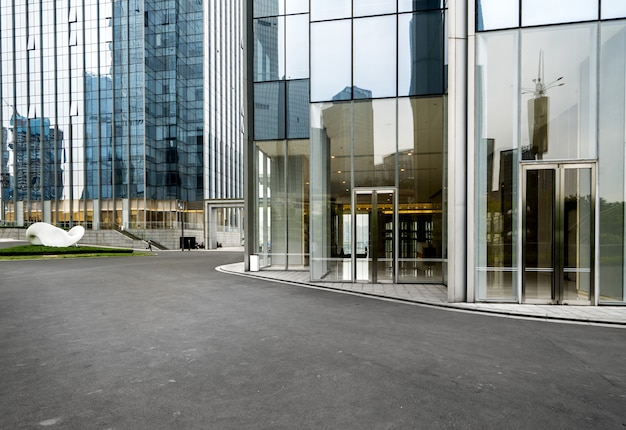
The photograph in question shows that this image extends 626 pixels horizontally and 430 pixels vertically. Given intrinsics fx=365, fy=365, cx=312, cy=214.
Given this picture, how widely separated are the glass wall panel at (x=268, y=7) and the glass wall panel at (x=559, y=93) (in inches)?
473

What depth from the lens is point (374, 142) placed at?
14234 mm

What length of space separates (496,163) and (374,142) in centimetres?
511

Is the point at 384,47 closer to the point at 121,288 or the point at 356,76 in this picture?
the point at 356,76

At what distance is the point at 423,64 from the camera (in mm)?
14109

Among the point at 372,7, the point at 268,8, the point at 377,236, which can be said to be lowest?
the point at 377,236

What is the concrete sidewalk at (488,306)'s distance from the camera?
321 inches

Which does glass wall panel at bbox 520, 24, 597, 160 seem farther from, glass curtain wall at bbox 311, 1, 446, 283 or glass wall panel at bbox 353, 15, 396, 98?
glass wall panel at bbox 353, 15, 396, 98

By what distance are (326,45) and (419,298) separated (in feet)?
33.9

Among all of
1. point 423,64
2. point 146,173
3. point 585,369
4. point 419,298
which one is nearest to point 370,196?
point 419,298

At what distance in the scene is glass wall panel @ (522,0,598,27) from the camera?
32.2ft

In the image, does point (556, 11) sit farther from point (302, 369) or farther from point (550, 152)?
point (302, 369)

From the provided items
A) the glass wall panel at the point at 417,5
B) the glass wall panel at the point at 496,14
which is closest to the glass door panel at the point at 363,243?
the glass wall panel at the point at 496,14

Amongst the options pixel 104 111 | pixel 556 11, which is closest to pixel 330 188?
pixel 556 11

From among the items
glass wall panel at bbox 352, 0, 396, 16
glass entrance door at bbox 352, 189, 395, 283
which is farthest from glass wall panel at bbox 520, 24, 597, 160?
glass wall panel at bbox 352, 0, 396, 16
